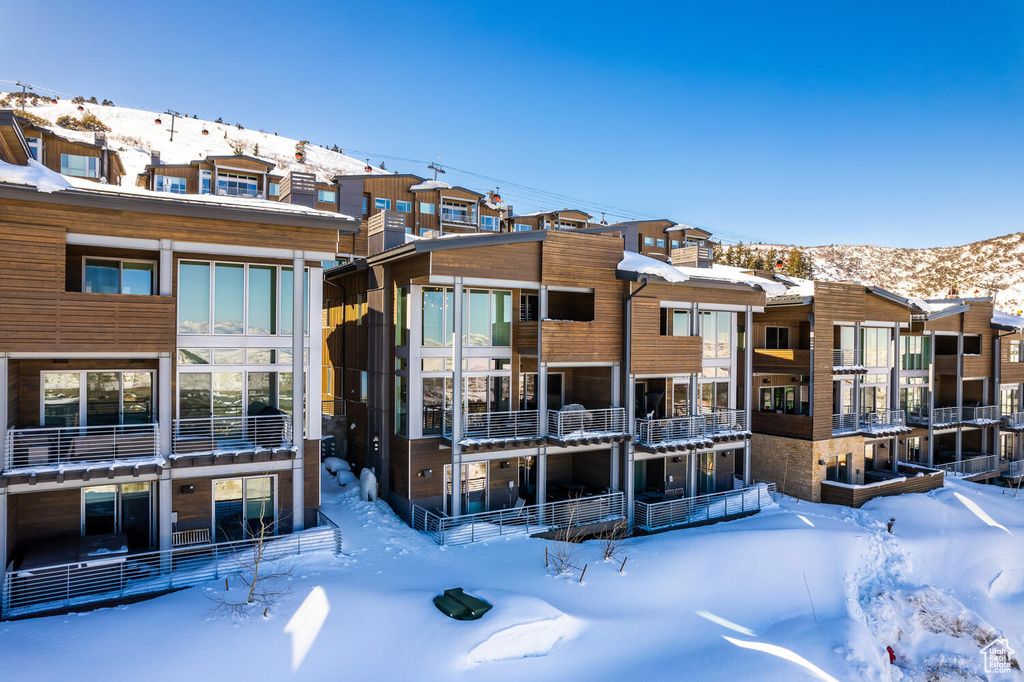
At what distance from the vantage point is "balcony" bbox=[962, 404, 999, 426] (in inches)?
1330

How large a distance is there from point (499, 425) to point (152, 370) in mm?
10239

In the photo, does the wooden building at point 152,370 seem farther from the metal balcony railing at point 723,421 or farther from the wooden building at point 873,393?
the wooden building at point 873,393

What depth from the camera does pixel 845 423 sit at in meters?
28.3

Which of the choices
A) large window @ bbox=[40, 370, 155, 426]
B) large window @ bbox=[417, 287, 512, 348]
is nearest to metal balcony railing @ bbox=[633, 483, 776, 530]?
large window @ bbox=[417, 287, 512, 348]

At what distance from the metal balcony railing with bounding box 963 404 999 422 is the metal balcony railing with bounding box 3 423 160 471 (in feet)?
132

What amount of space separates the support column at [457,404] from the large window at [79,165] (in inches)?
1401

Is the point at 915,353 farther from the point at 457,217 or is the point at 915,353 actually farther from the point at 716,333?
the point at 457,217

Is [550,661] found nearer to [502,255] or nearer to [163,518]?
[163,518]

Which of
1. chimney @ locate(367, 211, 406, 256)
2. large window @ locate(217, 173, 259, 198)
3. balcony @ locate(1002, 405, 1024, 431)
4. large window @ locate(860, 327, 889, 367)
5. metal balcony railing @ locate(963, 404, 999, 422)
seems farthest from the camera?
large window @ locate(217, 173, 259, 198)

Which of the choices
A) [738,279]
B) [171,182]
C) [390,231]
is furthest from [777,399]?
[171,182]

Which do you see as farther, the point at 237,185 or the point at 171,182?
the point at 237,185

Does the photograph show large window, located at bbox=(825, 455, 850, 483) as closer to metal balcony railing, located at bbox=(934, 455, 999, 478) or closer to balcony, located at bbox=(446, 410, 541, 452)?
metal balcony railing, located at bbox=(934, 455, 999, 478)

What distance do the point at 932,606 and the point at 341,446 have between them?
22.0 metres

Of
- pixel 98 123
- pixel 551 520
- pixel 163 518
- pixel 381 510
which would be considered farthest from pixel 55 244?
pixel 98 123
